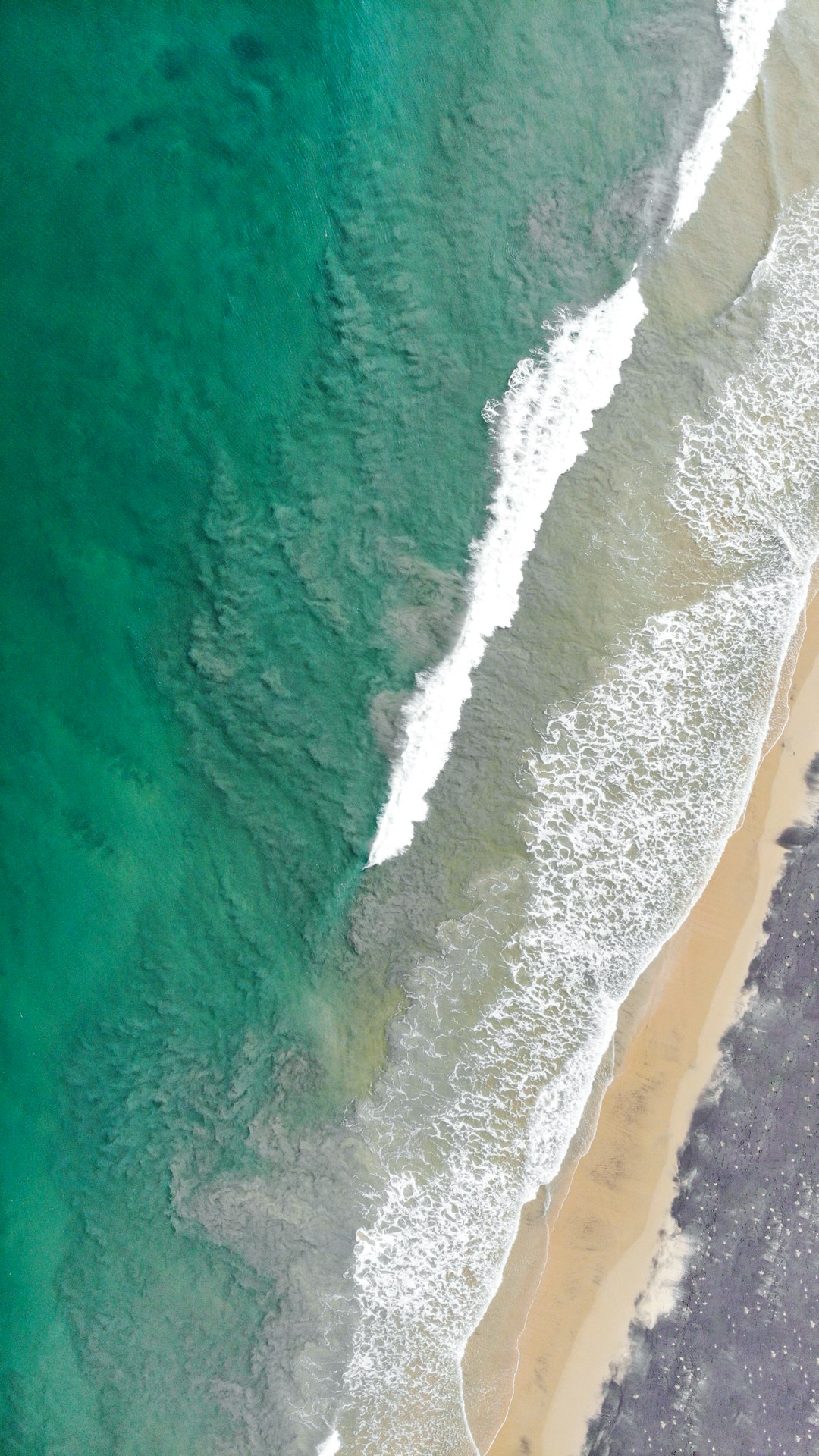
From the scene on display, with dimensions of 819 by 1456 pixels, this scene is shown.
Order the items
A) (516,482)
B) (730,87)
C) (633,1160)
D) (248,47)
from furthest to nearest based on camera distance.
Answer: (730,87) → (516,482) → (633,1160) → (248,47)

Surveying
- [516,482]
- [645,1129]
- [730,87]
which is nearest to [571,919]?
[645,1129]

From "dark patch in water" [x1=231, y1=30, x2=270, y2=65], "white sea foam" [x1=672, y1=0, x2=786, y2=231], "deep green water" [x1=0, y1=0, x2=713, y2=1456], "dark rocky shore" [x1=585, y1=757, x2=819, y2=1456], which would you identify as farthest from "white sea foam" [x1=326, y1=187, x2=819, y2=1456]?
"dark patch in water" [x1=231, y1=30, x2=270, y2=65]

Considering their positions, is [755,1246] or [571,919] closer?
[571,919]

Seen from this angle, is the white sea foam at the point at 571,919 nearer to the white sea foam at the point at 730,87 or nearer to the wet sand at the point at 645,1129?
the wet sand at the point at 645,1129

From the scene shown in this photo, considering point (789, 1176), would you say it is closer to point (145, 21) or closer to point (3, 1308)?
point (3, 1308)

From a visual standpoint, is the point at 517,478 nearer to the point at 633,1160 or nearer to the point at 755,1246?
the point at 633,1160

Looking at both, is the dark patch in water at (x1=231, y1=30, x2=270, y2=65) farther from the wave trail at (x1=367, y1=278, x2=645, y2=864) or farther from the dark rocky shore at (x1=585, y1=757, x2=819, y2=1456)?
the dark rocky shore at (x1=585, y1=757, x2=819, y2=1456)

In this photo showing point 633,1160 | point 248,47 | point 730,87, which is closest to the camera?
point 248,47

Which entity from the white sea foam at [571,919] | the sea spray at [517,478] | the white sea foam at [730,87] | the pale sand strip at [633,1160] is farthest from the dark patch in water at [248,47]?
the pale sand strip at [633,1160]
